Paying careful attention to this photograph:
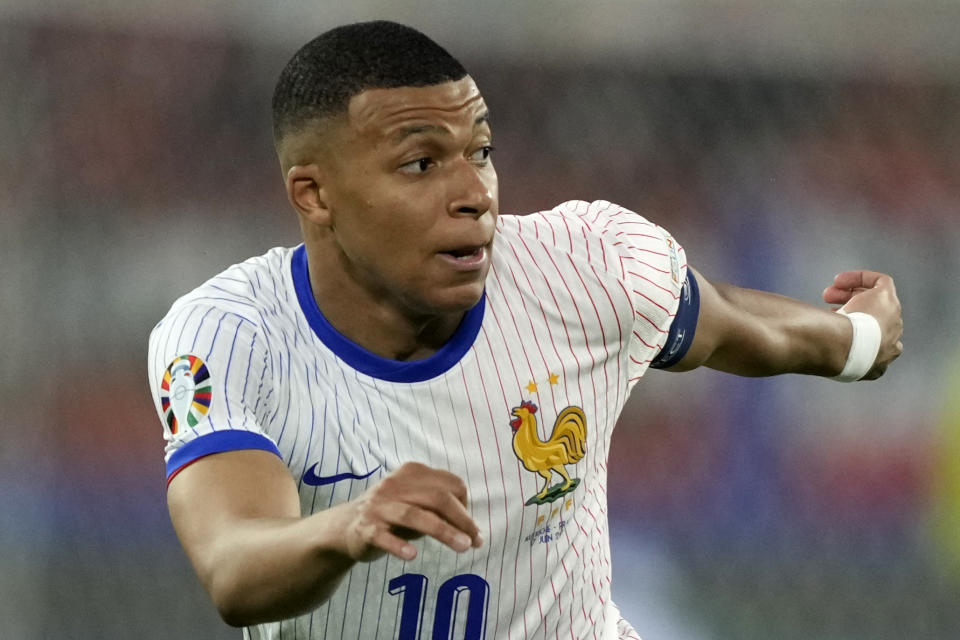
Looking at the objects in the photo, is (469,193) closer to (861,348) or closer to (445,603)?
(445,603)

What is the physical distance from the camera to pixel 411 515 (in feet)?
4.39

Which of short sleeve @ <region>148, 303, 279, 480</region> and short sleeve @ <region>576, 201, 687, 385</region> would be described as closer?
short sleeve @ <region>148, 303, 279, 480</region>

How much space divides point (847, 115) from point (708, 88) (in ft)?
1.56

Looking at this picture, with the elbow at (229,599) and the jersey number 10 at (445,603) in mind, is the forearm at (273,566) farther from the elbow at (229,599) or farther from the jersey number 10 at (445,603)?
the jersey number 10 at (445,603)

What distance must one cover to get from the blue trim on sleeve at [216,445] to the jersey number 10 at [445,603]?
1.27 ft

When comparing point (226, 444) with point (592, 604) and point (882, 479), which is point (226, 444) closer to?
point (592, 604)

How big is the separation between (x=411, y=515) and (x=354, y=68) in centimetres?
90

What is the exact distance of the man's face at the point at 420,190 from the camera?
6.36 ft

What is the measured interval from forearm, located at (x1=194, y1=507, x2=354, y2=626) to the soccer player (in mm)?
136

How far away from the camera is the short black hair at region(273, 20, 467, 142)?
1970 mm

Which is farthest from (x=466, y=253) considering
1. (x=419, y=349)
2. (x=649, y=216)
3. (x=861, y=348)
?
(x=649, y=216)

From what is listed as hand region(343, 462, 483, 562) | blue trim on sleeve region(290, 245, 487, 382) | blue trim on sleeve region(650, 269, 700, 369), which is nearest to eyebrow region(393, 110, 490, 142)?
blue trim on sleeve region(290, 245, 487, 382)

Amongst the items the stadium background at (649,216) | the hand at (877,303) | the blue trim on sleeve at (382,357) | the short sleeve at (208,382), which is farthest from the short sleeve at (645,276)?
the stadium background at (649,216)

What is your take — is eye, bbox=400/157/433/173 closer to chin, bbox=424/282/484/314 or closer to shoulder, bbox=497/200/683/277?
chin, bbox=424/282/484/314
